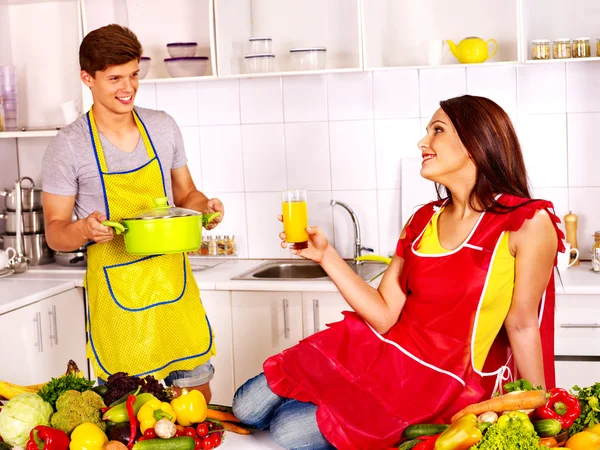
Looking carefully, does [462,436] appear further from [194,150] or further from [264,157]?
[194,150]

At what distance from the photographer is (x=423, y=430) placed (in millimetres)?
1584

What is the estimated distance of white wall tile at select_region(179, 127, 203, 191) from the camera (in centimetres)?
347

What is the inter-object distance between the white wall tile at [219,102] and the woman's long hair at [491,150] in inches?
64.5

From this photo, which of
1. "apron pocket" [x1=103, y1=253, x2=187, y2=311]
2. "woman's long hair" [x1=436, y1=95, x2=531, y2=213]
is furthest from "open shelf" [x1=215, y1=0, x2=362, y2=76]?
"woman's long hair" [x1=436, y1=95, x2=531, y2=213]

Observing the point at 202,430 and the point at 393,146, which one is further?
the point at 393,146

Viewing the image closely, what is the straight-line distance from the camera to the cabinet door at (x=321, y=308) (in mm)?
2930

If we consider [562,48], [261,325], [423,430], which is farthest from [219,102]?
[423,430]

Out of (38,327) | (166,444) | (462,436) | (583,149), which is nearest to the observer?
(462,436)

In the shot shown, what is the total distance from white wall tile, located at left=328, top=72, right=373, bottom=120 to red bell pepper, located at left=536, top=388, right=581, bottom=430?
6.47 ft

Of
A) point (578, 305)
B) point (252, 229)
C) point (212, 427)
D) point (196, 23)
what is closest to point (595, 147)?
point (578, 305)

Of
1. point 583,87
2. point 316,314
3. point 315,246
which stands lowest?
point 316,314

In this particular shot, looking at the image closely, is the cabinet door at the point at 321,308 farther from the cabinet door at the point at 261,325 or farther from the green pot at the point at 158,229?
the green pot at the point at 158,229

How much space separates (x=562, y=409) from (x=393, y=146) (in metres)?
1.95

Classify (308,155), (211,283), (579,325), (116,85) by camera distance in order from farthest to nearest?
A: (308,155)
(211,283)
(579,325)
(116,85)
